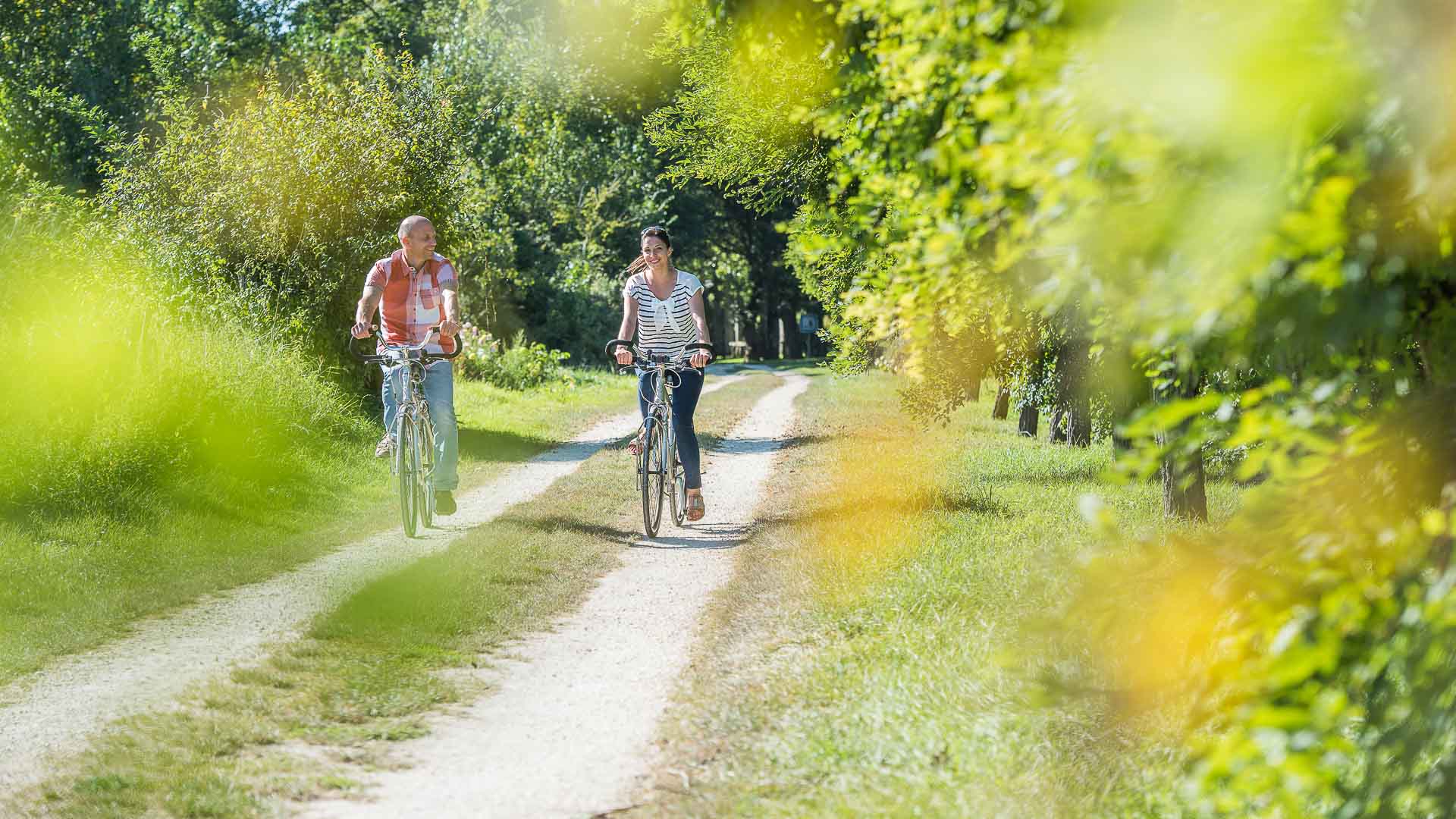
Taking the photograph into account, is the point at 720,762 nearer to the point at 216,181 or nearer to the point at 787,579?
the point at 787,579

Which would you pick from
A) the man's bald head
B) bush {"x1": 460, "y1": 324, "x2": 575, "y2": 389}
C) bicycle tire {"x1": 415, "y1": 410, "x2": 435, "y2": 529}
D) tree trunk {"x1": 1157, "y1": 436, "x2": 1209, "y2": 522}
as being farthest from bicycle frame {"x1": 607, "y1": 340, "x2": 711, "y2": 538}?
bush {"x1": 460, "y1": 324, "x2": 575, "y2": 389}

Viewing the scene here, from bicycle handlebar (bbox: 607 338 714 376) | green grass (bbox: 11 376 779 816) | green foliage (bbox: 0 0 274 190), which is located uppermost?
green foliage (bbox: 0 0 274 190)

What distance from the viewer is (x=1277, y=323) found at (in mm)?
2467

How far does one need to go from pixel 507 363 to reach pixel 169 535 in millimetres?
16266

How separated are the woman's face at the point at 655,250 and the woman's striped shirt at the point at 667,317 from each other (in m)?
0.21

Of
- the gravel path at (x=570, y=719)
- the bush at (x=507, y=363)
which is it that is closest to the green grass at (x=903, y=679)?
the gravel path at (x=570, y=719)

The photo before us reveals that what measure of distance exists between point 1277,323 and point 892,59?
1.49 m

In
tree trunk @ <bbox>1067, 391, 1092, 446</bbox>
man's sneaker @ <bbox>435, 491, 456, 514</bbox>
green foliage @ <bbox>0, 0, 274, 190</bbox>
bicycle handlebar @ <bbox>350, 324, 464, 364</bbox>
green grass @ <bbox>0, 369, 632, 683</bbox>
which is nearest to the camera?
green grass @ <bbox>0, 369, 632, 683</bbox>

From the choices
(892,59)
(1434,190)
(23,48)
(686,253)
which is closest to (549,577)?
(892,59)

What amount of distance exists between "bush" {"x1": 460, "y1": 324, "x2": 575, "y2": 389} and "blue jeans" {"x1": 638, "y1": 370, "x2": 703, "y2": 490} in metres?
14.0

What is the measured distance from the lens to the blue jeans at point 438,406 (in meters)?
9.59

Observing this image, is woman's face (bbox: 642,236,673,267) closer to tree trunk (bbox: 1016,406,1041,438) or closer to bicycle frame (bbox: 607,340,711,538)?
bicycle frame (bbox: 607,340,711,538)

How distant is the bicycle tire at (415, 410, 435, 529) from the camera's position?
9734mm

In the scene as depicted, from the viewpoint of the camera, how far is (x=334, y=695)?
559 cm
